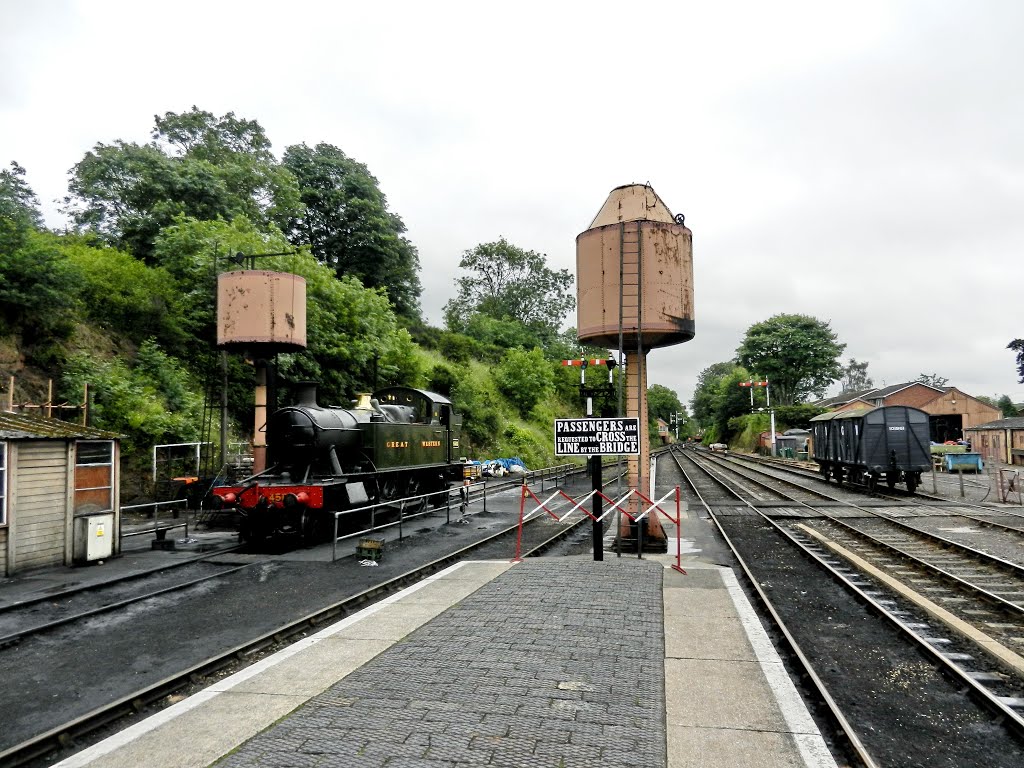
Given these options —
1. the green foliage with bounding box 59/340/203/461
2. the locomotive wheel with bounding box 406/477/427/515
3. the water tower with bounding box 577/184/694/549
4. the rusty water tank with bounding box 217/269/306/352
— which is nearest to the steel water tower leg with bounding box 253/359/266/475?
the rusty water tank with bounding box 217/269/306/352

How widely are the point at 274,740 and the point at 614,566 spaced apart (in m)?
6.32

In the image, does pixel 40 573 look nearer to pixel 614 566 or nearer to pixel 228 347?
pixel 228 347

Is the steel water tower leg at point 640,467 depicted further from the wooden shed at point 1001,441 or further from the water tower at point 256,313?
the wooden shed at point 1001,441

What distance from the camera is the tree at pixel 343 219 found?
40.0 metres

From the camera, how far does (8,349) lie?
1644cm

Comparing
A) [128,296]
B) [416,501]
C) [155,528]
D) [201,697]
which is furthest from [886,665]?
[128,296]

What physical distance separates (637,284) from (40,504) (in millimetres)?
10674

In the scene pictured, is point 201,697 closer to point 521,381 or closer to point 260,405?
point 260,405

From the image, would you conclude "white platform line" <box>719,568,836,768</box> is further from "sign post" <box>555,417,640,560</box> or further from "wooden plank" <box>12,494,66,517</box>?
"wooden plank" <box>12,494,66,517</box>

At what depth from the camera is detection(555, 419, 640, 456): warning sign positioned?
10.0 metres

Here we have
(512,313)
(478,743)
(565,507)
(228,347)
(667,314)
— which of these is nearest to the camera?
(478,743)

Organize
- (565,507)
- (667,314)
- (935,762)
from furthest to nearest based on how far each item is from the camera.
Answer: (565,507)
(667,314)
(935,762)

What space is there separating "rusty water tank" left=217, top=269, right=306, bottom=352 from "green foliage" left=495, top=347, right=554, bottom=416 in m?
29.1

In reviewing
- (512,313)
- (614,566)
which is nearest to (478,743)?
(614,566)
